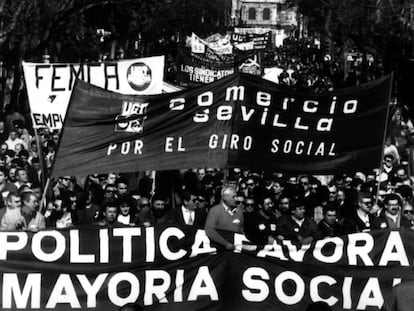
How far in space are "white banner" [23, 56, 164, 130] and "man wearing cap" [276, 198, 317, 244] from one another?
382 centimetres

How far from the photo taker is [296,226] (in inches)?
483

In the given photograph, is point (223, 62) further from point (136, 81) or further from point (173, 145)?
point (173, 145)

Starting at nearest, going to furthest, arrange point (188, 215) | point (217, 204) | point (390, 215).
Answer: point (390, 215) < point (188, 215) < point (217, 204)

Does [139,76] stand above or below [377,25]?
above

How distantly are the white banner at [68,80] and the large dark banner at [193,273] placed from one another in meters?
4.64

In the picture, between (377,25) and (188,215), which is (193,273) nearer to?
(188,215)

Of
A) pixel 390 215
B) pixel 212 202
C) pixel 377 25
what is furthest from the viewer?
pixel 377 25

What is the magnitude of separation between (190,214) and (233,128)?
136 cm

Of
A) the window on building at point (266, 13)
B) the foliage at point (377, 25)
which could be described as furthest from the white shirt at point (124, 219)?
the window on building at point (266, 13)

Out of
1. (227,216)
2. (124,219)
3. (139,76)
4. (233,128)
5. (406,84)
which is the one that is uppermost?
(233,128)

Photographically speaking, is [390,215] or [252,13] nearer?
[390,215]

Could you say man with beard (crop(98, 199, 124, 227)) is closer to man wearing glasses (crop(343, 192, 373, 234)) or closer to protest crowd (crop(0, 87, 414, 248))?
protest crowd (crop(0, 87, 414, 248))

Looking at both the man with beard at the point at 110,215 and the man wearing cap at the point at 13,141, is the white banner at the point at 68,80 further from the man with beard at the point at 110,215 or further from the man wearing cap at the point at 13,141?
the man wearing cap at the point at 13,141

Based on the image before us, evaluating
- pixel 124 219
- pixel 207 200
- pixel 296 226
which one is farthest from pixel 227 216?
pixel 207 200
